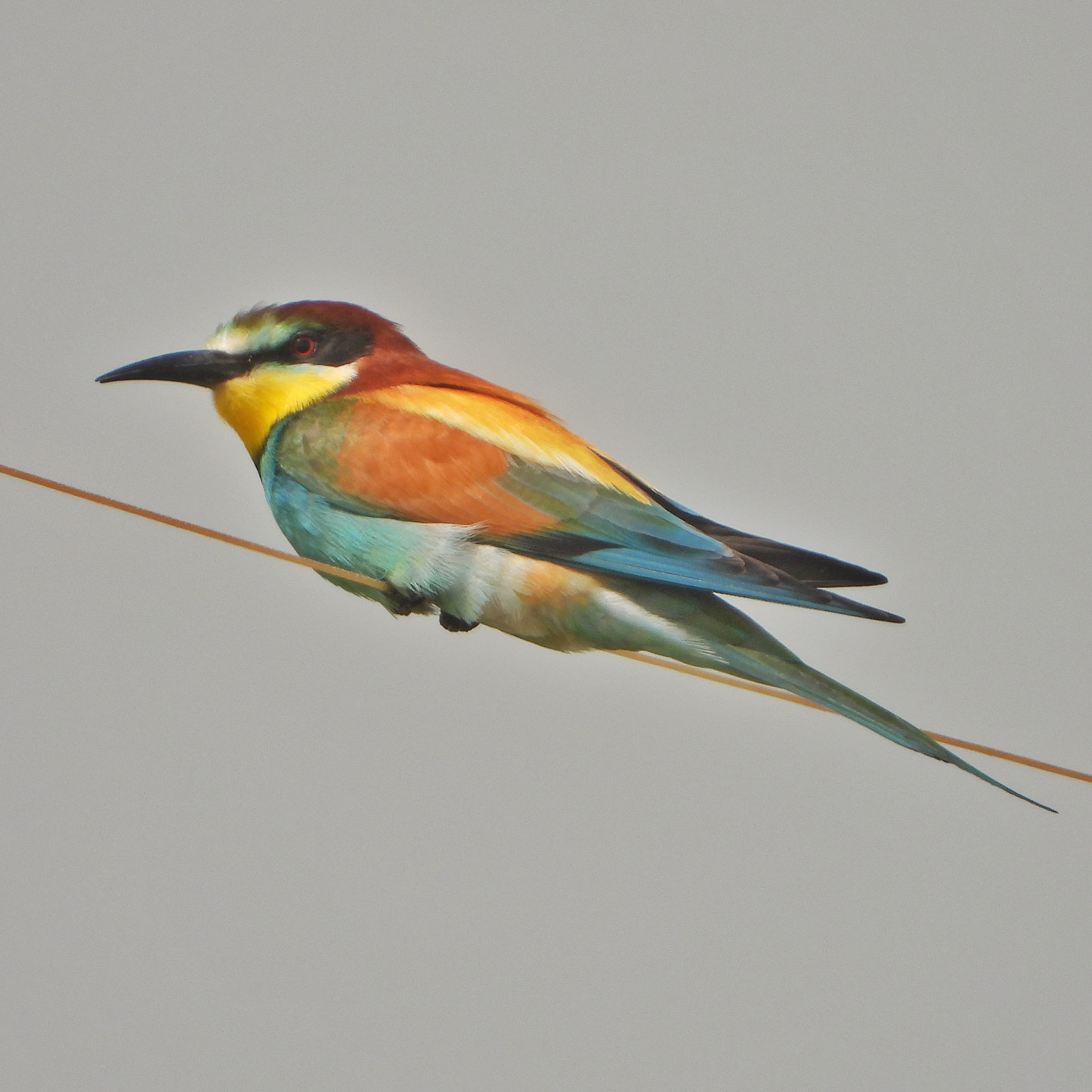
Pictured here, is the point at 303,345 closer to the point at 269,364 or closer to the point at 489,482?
the point at 269,364

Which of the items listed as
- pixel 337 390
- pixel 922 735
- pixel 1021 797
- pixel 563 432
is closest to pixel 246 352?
pixel 337 390

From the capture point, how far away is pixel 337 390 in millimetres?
3146

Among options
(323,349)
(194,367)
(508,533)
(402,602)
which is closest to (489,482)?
(508,533)

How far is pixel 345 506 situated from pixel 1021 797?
4.33 feet

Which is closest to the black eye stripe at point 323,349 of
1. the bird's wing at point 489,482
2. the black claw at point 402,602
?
the bird's wing at point 489,482

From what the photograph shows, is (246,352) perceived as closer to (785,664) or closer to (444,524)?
(444,524)

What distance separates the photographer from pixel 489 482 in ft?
9.82

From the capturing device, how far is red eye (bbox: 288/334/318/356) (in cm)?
316

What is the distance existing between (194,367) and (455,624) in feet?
2.41

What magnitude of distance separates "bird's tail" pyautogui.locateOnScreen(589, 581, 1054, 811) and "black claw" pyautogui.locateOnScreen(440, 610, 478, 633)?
0.26m

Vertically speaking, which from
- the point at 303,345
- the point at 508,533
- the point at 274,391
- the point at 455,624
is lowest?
the point at 455,624

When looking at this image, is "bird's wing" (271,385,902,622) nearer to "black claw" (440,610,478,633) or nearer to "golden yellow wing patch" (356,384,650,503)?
"golden yellow wing patch" (356,384,650,503)

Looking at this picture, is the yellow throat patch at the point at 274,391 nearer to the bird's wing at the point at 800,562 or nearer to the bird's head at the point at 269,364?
the bird's head at the point at 269,364

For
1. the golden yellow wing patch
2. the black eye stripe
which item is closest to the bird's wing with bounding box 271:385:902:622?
the golden yellow wing patch
